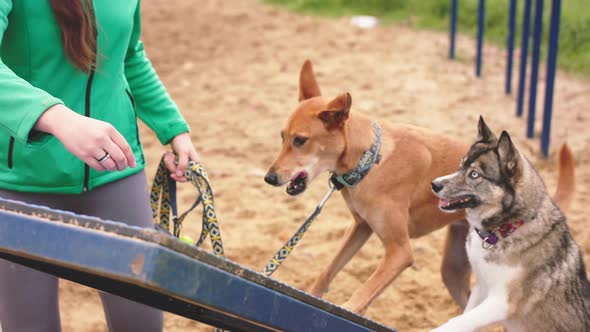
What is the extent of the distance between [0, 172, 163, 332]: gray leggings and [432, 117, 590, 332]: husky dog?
1086 mm

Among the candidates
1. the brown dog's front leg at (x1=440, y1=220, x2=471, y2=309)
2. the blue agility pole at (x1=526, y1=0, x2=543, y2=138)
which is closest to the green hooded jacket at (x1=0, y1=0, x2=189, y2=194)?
the brown dog's front leg at (x1=440, y1=220, x2=471, y2=309)

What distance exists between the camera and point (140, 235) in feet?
4.37

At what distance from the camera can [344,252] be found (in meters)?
3.33

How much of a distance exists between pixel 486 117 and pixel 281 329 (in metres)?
5.01

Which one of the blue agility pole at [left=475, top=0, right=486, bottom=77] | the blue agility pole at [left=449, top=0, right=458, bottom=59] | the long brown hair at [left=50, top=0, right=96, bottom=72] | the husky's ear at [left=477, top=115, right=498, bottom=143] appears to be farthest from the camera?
the blue agility pole at [left=449, top=0, right=458, bottom=59]

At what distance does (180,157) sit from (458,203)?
107 cm

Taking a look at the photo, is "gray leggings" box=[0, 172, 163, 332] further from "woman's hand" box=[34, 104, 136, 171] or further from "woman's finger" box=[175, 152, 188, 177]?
"woman's hand" box=[34, 104, 136, 171]

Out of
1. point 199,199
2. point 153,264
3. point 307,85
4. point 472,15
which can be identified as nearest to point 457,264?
point 307,85

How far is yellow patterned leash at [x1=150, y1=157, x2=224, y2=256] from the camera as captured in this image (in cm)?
248

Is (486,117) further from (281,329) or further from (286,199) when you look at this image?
(281,329)

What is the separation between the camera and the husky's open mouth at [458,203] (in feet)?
8.45

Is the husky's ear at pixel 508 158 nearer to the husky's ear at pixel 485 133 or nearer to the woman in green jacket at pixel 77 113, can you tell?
the husky's ear at pixel 485 133

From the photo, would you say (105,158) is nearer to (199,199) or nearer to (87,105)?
(87,105)

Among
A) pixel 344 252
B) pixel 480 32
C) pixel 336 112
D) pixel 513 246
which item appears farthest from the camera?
pixel 480 32
